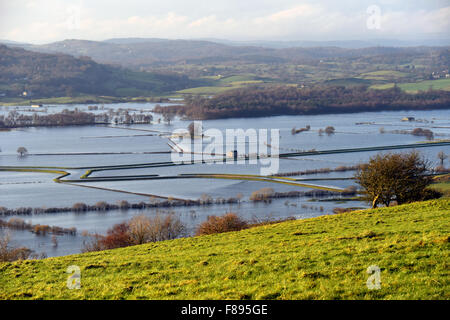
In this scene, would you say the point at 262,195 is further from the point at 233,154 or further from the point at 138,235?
the point at 233,154

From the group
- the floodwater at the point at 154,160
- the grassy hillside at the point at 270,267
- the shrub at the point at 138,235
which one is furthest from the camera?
the floodwater at the point at 154,160

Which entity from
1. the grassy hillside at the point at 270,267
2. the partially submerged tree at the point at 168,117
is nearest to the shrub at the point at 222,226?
the grassy hillside at the point at 270,267

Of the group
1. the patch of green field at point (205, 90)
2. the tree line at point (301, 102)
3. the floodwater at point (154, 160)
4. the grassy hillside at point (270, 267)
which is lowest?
the floodwater at point (154, 160)

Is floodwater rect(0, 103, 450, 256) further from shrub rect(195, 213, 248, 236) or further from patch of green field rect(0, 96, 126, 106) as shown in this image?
patch of green field rect(0, 96, 126, 106)

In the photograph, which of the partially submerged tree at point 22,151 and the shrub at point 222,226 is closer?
the shrub at point 222,226

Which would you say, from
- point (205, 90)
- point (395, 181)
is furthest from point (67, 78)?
point (395, 181)

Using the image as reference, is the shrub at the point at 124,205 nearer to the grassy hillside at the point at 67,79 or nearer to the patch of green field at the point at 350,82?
the grassy hillside at the point at 67,79

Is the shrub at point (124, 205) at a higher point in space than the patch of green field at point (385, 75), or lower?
lower
